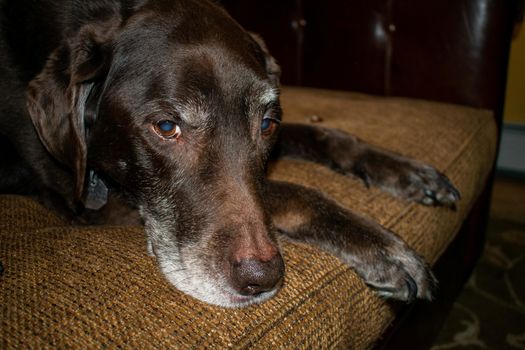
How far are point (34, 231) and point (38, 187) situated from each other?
41cm

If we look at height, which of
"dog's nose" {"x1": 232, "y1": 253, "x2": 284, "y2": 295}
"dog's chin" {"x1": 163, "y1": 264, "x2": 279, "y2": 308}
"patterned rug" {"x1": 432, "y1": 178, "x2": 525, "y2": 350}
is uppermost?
"dog's nose" {"x1": 232, "y1": 253, "x2": 284, "y2": 295}

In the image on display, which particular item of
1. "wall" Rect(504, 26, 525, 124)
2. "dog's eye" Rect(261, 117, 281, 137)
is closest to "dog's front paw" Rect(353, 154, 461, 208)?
"dog's eye" Rect(261, 117, 281, 137)

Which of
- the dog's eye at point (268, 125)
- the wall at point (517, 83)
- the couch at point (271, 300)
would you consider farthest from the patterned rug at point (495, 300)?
the dog's eye at point (268, 125)

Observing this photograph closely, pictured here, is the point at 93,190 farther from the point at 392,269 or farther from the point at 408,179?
the point at 408,179

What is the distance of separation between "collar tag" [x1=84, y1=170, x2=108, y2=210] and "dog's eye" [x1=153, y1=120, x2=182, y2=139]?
1.50 feet

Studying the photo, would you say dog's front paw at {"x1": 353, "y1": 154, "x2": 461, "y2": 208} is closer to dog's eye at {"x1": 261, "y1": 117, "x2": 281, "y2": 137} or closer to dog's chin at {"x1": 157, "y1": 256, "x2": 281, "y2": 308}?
dog's eye at {"x1": 261, "y1": 117, "x2": 281, "y2": 137}

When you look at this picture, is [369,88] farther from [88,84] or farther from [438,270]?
[88,84]

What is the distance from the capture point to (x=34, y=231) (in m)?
1.43

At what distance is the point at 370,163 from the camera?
199cm

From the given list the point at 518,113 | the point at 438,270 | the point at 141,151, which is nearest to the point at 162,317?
the point at 141,151

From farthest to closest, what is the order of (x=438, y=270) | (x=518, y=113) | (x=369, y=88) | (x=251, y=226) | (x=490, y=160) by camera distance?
(x=518, y=113), (x=369, y=88), (x=490, y=160), (x=438, y=270), (x=251, y=226)

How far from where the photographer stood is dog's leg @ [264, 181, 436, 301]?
4.91ft

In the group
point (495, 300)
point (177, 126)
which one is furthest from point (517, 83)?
point (177, 126)

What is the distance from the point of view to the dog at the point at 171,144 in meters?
1.33
